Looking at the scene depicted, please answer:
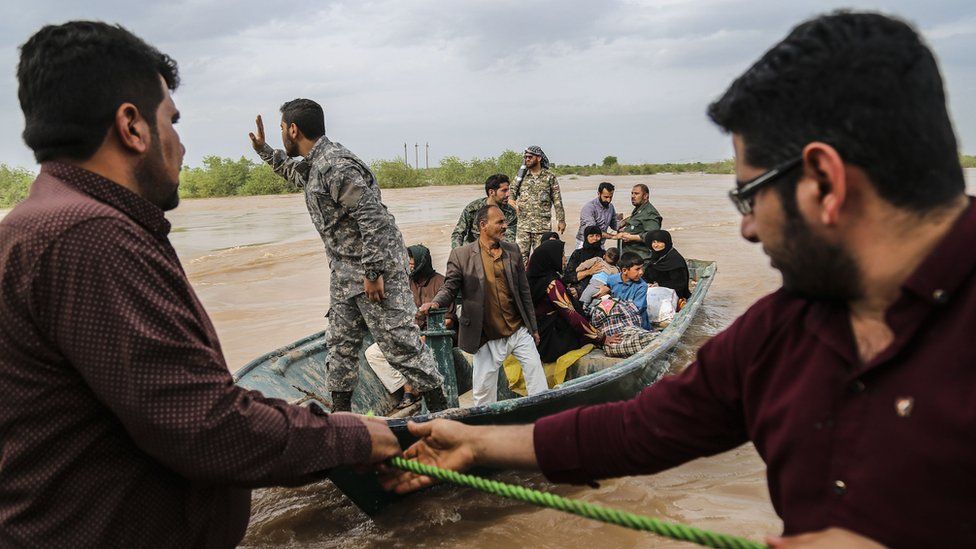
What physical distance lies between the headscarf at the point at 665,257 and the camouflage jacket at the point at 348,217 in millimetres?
4614

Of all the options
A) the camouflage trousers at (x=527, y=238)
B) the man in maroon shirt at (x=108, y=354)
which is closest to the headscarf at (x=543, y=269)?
the camouflage trousers at (x=527, y=238)

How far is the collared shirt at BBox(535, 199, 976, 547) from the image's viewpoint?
1.02 m

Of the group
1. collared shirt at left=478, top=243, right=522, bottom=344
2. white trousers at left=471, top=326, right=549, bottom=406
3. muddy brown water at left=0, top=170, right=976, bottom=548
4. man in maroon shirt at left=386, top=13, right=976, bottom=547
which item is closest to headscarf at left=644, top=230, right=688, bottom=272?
muddy brown water at left=0, top=170, right=976, bottom=548

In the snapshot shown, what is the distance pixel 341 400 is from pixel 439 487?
91 centimetres

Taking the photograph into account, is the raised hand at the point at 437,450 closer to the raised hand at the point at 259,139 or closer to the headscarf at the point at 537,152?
the raised hand at the point at 259,139

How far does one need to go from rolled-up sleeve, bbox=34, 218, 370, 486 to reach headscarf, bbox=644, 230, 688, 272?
7295 mm

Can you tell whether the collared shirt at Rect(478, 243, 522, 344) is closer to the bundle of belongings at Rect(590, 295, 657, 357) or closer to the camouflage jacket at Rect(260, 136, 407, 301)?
the camouflage jacket at Rect(260, 136, 407, 301)

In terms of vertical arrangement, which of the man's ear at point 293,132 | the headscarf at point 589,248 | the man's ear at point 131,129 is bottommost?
the headscarf at point 589,248

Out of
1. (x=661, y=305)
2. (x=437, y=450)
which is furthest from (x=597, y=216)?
(x=437, y=450)

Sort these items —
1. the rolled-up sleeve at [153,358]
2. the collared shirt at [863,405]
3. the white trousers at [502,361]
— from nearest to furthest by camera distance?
the collared shirt at [863,405] → the rolled-up sleeve at [153,358] → the white trousers at [502,361]

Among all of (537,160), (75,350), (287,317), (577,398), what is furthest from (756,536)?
(287,317)

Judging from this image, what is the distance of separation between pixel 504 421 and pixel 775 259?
2.79 m

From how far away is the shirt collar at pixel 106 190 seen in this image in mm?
1495

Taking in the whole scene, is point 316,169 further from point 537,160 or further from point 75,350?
point 537,160
